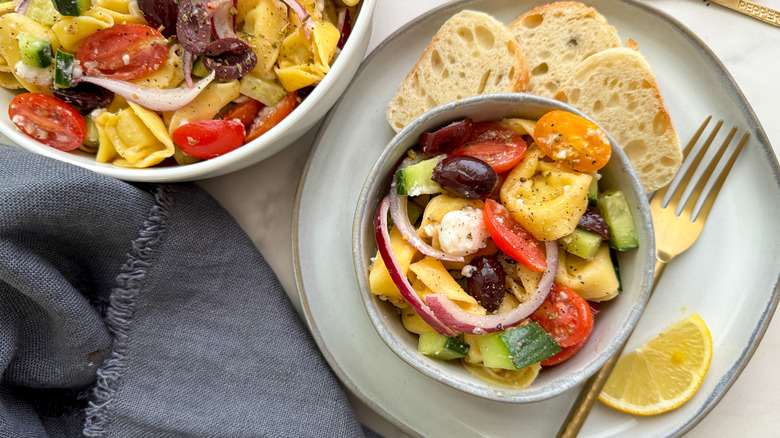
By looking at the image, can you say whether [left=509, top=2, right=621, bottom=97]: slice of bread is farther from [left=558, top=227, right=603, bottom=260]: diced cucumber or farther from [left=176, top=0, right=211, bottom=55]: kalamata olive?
[left=176, top=0, right=211, bottom=55]: kalamata olive

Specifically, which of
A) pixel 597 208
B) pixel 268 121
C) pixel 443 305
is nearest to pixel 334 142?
pixel 268 121

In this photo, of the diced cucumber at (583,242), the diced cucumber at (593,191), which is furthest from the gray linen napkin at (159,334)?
the diced cucumber at (593,191)

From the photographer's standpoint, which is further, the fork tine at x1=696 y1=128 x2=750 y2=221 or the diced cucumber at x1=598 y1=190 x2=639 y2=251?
the fork tine at x1=696 y1=128 x2=750 y2=221

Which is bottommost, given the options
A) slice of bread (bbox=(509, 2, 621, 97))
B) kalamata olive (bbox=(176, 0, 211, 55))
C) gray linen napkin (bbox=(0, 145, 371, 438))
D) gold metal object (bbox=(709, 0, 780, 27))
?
gray linen napkin (bbox=(0, 145, 371, 438))

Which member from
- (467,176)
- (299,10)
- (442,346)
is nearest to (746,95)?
(467,176)

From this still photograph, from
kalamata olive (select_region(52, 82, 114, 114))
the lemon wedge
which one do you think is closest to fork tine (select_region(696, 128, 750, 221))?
the lemon wedge

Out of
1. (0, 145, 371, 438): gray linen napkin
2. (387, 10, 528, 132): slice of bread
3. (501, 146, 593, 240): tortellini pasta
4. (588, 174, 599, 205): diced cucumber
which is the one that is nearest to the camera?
(501, 146, 593, 240): tortellini pasta
